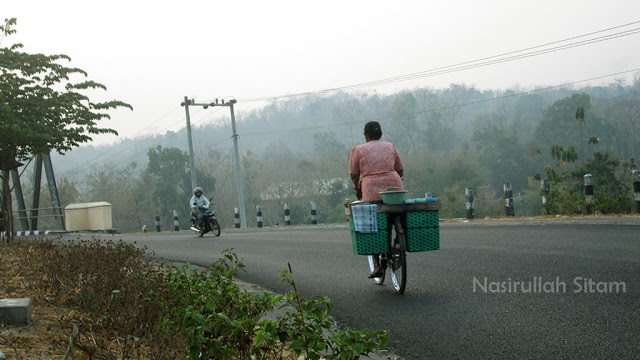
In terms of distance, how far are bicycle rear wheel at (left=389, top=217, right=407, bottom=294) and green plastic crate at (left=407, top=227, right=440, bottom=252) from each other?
0.06 metres

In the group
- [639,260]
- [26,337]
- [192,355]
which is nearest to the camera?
[192,355]

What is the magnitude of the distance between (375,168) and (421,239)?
991 mm

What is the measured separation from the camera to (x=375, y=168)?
24.0 feet

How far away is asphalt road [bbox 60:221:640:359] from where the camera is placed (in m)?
4.56

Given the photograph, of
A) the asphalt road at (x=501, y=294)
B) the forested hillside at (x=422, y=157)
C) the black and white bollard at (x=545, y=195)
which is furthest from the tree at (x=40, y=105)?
the forested hillside at (x=422, y=157)

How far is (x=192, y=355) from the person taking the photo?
10.9ft

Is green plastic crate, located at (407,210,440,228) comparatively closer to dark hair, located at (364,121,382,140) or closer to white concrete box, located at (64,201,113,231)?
dark hair, located at (364,121,382,140)

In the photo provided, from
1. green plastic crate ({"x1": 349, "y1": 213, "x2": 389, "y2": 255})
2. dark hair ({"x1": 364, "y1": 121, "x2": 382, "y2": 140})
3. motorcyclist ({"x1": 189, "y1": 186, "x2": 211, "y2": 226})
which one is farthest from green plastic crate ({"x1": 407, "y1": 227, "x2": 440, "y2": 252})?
motorcyclist ({"x1": 189, "y1": 186, "x2": 211, "y2": 226})

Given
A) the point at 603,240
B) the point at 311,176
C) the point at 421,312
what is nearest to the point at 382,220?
the point at 421,312

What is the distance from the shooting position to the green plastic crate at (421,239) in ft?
22.2

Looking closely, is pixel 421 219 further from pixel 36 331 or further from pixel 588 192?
pixel 588 192

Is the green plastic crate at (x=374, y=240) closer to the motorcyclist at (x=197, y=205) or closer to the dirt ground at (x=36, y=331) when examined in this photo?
the dirt ground at (x=36, y=331)

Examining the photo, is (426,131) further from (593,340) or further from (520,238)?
(593,340)

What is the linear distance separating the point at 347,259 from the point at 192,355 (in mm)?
7224
